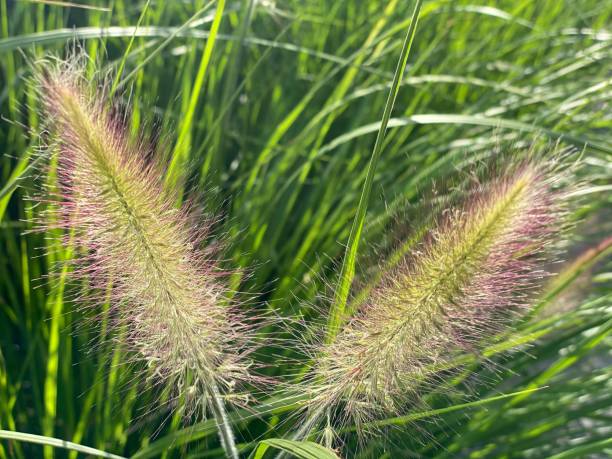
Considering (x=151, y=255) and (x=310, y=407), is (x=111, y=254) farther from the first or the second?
(x=310, y=407)

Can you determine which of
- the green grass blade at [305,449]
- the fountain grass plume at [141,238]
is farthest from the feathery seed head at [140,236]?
the green grass blade at [305,449]

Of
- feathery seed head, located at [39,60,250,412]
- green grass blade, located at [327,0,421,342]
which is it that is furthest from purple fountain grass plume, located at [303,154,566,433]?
feathery seed head, located at [39,60,250,412]

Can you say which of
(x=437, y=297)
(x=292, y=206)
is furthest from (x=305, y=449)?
(x=292, y=206)

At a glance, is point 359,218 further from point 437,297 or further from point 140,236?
point 140,236

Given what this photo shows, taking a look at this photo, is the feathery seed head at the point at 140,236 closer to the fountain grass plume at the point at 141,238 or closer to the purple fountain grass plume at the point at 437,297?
the fountain grass plume at the point at 141,238

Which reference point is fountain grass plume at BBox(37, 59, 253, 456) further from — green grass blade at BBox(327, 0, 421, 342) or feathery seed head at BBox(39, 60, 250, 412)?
green grass blade at BBox(327, 0, 421, 342)

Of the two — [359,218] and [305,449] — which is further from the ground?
[359,218]
